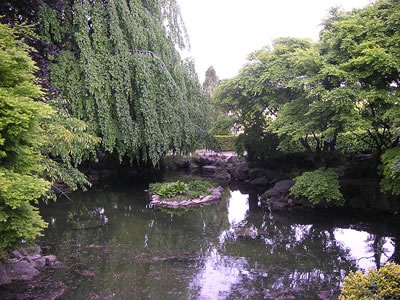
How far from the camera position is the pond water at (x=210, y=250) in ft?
14.3

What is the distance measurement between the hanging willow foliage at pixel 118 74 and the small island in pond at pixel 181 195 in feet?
5.04

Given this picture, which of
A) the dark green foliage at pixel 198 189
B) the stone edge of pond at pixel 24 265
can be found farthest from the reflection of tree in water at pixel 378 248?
the stone edge of pond at pixel 24 265

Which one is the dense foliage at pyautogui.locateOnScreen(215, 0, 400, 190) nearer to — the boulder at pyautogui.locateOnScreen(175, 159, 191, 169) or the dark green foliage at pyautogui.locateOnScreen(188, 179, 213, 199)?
the dark green foliage at pyautogui.locateOnScreen(188, 179, 213, 199)

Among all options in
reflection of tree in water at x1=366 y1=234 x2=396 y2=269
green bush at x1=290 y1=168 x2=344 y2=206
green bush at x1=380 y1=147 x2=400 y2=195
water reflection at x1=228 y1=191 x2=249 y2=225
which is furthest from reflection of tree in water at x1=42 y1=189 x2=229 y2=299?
green bush at x1=380 y1=147 x2=400 y2=195

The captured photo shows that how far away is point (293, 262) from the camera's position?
17.6 ft

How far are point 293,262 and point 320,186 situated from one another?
271 centimetres

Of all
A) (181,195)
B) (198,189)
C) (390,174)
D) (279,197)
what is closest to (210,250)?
(390,174)

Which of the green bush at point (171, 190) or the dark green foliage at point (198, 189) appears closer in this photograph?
the green bush at point (171, 190)

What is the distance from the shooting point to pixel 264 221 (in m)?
7.96

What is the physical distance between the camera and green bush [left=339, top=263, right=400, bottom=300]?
252 centimetres

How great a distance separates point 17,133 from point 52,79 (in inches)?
196

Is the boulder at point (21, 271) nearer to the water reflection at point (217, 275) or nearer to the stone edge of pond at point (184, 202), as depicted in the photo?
the water reflection at point (217, 275)

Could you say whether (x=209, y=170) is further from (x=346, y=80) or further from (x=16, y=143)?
(x=16, y=143)

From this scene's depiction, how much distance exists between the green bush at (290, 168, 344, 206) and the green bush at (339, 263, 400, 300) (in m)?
4.93
